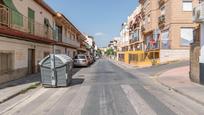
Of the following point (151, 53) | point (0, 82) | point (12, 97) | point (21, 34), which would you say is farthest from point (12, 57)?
point (151, 53)

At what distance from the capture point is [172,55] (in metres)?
35.9

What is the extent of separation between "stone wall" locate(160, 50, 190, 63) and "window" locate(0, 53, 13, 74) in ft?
68.9

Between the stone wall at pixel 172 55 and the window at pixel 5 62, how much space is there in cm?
2100

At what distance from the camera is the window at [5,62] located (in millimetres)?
17252

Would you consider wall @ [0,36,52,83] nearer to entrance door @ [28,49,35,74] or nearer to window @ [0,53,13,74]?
window @ [0,53,13,74]

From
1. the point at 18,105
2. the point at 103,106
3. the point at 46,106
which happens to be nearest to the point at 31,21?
the point at 18,105

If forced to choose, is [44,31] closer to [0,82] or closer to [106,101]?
[0,82]

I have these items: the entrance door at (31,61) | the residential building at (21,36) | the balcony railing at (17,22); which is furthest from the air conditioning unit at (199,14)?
the entrance door at (31,61)

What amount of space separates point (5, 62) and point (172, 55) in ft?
74.6

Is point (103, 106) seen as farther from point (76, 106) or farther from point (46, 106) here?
point (46, 106)

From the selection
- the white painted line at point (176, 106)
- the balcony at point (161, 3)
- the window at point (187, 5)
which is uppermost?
the balcony at point (161, 3)

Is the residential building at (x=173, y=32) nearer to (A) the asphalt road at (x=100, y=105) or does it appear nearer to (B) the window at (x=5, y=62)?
(B) the window at (x=5, y=62)

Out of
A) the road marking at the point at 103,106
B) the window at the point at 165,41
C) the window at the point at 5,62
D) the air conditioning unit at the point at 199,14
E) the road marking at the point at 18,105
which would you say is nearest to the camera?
the road marking at the point at 103,106

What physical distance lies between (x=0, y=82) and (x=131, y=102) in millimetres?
8919
